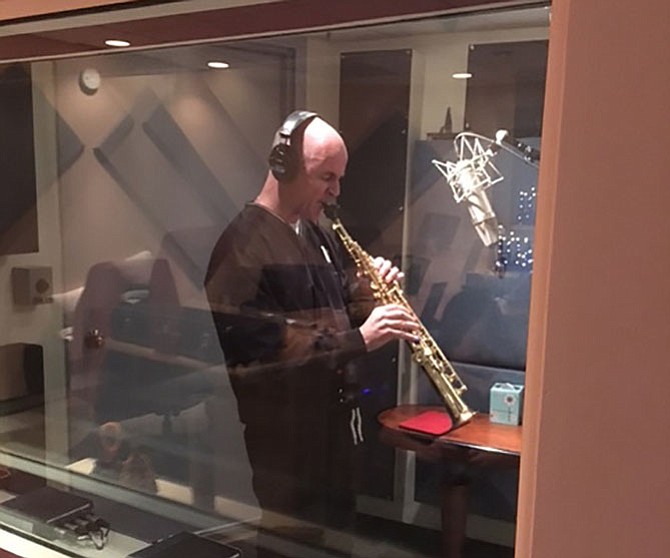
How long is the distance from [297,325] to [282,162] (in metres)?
0.26

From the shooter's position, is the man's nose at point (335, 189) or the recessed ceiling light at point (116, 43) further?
the man's nose at point (335, 189)

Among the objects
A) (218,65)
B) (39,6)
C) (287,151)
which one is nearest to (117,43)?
(39,6)

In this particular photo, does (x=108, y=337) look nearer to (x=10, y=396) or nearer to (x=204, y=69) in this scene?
(x=10, y=396)

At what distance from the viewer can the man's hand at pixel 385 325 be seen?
1.22 metres

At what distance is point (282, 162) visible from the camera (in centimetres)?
116

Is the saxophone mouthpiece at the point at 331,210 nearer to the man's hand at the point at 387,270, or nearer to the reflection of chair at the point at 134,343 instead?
the man's hand at the point at 387,270

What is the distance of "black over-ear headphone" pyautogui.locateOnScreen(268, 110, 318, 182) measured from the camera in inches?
44.8

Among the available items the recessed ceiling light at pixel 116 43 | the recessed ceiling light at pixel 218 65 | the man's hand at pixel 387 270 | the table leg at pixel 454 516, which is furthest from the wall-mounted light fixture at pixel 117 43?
the table leg at pixel 454 516

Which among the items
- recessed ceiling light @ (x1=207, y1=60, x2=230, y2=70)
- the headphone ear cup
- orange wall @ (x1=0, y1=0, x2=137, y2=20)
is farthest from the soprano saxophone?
orange wall @ (x1=0, y1=0, x2=137, y2=20)

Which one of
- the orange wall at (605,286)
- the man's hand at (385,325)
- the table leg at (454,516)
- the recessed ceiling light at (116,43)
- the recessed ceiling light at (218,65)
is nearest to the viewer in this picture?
the orange wall at (605,286)

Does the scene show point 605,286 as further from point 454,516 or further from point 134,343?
point 134,343

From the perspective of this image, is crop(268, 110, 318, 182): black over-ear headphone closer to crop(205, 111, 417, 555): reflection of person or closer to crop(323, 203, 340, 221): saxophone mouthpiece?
crop(205, 111, 417, 555): reflection of person

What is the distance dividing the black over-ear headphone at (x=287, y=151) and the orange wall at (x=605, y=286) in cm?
81

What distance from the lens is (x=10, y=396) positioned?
43.6 inches
